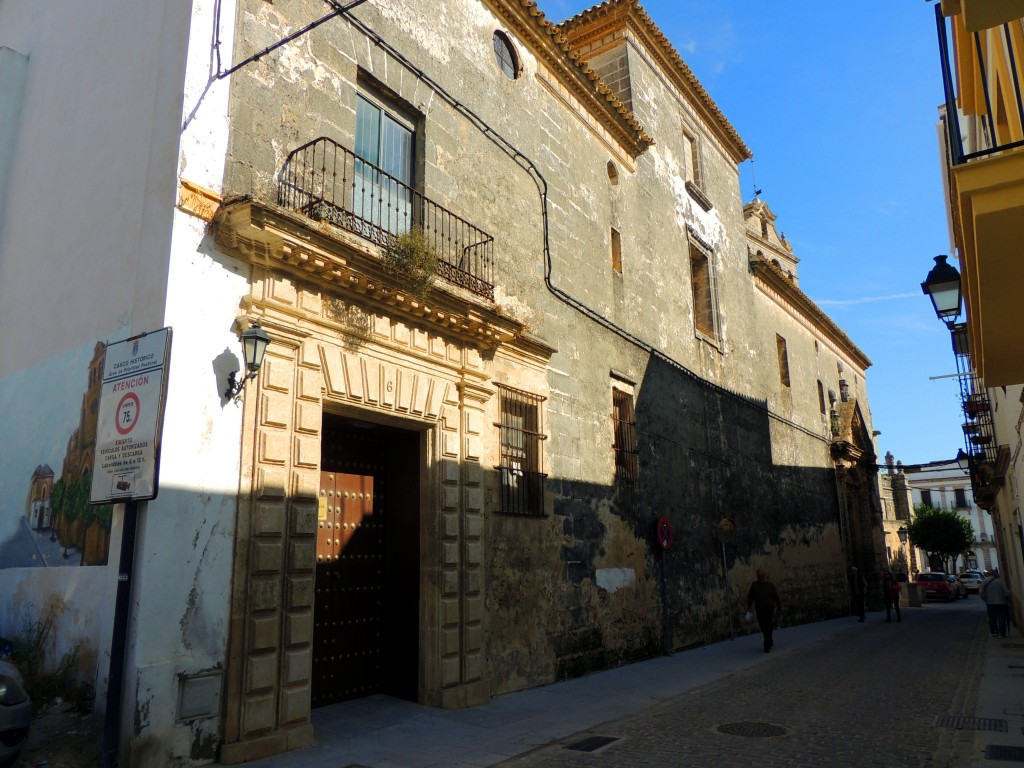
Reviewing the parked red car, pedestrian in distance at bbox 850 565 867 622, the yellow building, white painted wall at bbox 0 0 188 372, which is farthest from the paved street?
the parked red car

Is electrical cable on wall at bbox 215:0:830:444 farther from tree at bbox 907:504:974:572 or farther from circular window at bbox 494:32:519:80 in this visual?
tree at bbox 907:504:974:572

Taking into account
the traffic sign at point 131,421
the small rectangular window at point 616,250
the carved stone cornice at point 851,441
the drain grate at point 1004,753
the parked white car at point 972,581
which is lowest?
the parked white car at point 972,581

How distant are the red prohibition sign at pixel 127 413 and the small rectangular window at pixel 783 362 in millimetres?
18793

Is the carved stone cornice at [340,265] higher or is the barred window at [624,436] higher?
the carved stone cornice at [340,265]

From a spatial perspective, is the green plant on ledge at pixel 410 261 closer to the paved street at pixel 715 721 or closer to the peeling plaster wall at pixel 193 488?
the peeling plaster wall at pixel 193 488

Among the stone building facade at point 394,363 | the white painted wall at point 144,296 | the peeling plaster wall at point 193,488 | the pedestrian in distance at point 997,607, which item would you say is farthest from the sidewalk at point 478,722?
the pedestrian in distance at point 997,607

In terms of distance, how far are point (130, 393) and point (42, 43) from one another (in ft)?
17.9

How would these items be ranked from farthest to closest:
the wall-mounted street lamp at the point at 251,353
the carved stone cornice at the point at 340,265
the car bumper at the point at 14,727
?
the carved stone cornice at the point at 340,265, the wall-mounted street lamp at the point at 251,353, the car bumper at the point at 14,727

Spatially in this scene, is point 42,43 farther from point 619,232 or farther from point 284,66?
point 619,232

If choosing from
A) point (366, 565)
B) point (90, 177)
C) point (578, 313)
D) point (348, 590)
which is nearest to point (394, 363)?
point (366, 565)

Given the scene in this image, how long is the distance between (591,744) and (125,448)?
4.29 metres

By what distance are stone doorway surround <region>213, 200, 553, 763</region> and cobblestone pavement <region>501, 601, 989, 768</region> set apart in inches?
71.2

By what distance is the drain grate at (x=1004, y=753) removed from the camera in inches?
217

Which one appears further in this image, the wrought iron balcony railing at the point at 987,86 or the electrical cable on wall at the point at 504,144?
the electrical cable on wall at the point at 504,144
